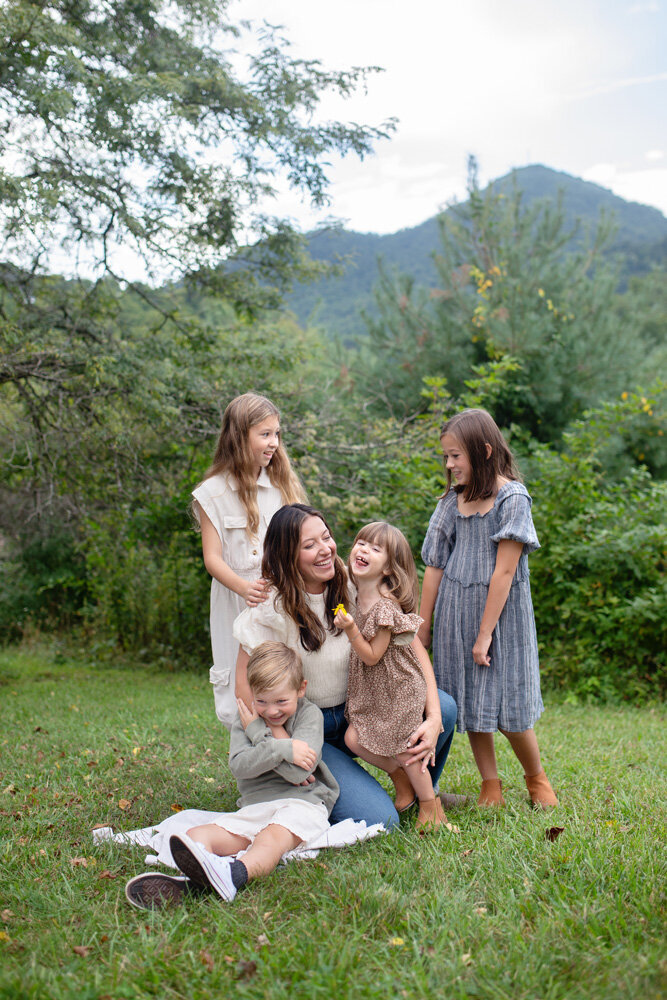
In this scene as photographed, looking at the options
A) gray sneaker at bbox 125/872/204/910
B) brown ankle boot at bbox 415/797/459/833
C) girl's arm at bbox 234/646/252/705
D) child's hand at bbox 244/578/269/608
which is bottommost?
brown ankle boot at bbox 415/797/459/833

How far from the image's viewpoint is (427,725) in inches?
116

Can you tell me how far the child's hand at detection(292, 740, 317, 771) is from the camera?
2801 millimetres

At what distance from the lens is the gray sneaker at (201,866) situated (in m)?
2.39

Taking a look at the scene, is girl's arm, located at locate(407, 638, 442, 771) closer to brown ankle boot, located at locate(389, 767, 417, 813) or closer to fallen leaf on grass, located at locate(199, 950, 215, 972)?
brown ankle boot, located at locate(389, 767, 417, 813)

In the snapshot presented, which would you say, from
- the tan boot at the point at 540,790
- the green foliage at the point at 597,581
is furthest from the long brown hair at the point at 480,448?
the green foliage at the point at 597,581

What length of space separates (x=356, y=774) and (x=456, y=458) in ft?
4.16

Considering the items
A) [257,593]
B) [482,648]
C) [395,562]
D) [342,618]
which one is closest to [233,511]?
[257,593]

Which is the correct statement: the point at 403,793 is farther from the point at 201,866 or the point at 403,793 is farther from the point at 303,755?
the point at 201,866

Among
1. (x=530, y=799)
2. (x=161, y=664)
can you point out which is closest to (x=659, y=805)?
(x=530, y=799)

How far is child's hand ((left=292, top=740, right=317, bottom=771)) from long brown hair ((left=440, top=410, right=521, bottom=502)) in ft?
3.86

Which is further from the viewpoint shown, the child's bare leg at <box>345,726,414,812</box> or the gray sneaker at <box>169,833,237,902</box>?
the child's bare leg at <box>345,726,414,812</box>

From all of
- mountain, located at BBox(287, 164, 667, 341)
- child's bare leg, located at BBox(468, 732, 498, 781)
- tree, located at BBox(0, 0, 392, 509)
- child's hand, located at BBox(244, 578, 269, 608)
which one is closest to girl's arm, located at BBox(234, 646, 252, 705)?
child's hand, located at BBox(244, 578, 269, 608)

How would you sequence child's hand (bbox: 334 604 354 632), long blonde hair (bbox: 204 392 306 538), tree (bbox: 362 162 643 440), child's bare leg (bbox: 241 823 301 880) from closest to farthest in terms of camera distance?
A: child's bare leg (bbox: 241 823 301 880)
child's hand (bbox: 334 604 354 632)
long blonde hair (bbox: 204 392 306 538)
tree (bbox: 362 162 643 440)

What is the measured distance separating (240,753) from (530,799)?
4.26 ft
